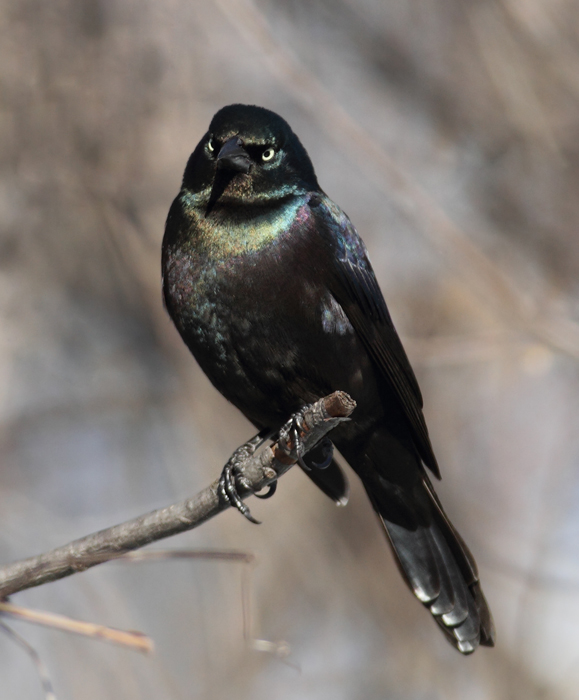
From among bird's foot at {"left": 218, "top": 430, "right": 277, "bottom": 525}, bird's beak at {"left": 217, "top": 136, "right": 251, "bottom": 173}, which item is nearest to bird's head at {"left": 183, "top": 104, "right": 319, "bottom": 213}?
bird's beak at {"left": 217, "top": 136, "right": 251, "bottom": 173}

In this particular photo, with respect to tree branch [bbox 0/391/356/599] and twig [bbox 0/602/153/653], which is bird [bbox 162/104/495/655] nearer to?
tree branch [bbox 0/391/356/599]

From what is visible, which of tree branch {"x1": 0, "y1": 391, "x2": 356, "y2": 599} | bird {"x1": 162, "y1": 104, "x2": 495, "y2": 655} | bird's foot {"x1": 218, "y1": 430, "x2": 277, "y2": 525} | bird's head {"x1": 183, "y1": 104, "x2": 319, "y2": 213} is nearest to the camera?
tree branch {"x1": 0, "y1": 391, "x2": 356, "y2": 599}

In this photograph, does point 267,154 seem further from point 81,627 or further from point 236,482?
point 81,627

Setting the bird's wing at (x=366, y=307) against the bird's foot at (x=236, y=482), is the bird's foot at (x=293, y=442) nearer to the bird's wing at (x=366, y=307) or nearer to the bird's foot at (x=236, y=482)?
the bird's foot at (x=236, y=482)

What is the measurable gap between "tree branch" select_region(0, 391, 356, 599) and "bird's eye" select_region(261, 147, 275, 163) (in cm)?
107

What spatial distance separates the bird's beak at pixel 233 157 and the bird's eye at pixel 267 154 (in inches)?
3.2

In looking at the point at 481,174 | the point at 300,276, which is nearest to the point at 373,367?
the point at 300,276

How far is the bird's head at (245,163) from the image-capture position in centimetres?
290

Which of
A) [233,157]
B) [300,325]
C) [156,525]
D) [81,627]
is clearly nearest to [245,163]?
[233,157]

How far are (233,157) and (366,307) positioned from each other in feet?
2.40

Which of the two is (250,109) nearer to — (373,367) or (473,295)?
(373,367)

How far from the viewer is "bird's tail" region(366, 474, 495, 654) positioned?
316cm

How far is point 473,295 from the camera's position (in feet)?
15.5

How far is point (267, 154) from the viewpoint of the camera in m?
2.98
